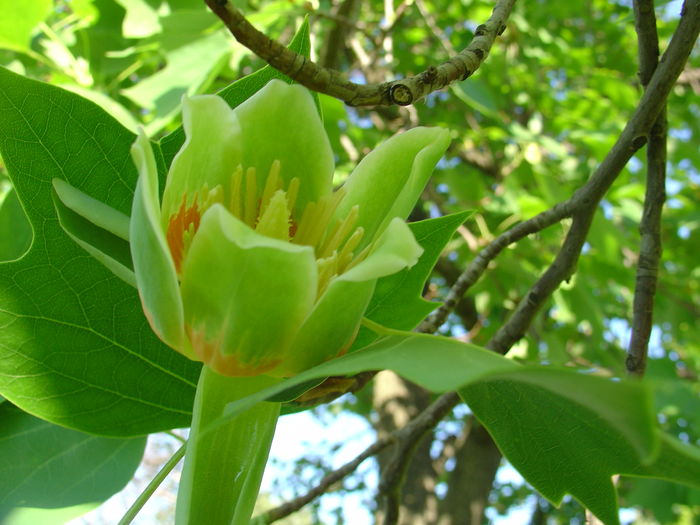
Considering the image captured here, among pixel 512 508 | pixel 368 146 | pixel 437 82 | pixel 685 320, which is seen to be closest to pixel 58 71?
pixel 368 146

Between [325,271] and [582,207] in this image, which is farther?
[582,207]

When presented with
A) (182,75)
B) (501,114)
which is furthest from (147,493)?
A: (501,114)

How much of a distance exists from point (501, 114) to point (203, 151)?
313 centimetres

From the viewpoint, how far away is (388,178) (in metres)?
0.67

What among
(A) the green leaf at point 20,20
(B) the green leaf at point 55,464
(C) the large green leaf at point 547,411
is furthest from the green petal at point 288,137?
(A) the green leaf at point 20,20

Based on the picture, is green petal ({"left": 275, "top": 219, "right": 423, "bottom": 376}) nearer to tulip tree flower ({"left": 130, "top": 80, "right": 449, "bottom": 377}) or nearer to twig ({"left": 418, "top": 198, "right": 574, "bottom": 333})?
tulip tree flower ({"left": 130, "top": 80, "right": 449, "bottom": 377})

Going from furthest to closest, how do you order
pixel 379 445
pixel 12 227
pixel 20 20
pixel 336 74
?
1. pixel 20 20
2. pixel 379 445
3. pixel 12 227
4. pixel 336 74

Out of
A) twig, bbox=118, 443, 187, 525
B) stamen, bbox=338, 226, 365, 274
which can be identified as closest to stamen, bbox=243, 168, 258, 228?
stamen, bbox=338, 226, 365, 274

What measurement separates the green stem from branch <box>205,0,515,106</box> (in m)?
0.26

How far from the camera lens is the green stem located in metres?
0.58

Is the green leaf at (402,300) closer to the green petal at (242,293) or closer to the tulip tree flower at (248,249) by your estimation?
the tulip tree flower at (248,249)

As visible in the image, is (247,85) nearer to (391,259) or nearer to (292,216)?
(292,216)

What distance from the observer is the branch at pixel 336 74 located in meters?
0.54

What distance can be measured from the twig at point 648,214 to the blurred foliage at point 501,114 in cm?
21
